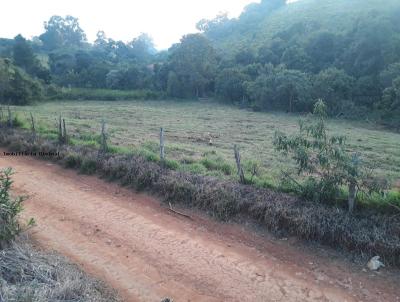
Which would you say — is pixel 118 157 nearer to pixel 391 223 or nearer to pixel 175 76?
pixel 391 223

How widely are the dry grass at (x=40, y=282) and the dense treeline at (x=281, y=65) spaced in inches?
918

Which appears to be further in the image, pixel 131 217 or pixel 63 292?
pixel 131 217

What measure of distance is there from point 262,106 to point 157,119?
1218 centimetres

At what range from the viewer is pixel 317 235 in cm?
595

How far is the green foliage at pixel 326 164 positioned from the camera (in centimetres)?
605

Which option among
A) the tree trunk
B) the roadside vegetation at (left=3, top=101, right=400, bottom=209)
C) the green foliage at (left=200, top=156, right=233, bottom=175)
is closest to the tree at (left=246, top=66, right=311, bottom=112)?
the roadside vegetation at (left=3, top=101, right=400, bottom=209)

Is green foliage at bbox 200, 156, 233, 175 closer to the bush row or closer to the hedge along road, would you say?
the bush row

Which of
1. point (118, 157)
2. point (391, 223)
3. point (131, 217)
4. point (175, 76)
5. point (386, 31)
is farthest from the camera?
point (175, 76)

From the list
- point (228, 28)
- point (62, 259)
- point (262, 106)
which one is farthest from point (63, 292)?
point (228, 28)

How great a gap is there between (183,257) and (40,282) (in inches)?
91.4

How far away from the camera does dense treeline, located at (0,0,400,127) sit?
2736 cm

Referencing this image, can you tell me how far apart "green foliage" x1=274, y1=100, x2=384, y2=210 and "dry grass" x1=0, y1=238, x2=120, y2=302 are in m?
4.27

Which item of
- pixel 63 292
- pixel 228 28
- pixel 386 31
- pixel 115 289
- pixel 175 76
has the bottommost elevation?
pixel 115 289

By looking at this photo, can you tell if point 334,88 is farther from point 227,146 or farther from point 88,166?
point 88,166
